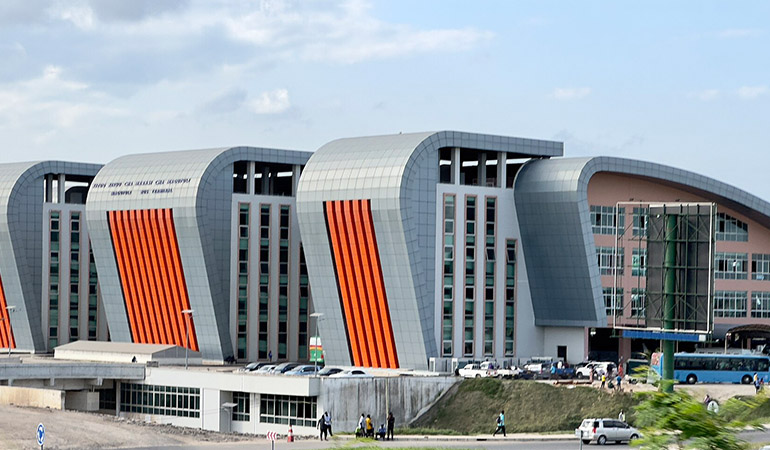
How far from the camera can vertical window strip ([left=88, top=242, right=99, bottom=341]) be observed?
132000 millimetres

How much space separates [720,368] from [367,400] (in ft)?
81.2

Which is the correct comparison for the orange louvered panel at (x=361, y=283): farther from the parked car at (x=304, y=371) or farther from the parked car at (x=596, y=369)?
Result: the parked car at (x=596, y=369)

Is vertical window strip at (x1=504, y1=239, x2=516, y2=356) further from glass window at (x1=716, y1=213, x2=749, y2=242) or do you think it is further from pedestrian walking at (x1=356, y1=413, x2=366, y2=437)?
pedestrian walking at (x1=356, y1=413, x2=366, y2=437)

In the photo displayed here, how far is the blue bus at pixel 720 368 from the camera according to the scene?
298 feet

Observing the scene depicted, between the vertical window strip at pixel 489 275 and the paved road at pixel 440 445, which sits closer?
the paved road at pixel 440 445

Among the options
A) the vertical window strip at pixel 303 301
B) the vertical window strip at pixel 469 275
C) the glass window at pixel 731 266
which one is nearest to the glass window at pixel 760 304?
the glass window at pixel 731 266

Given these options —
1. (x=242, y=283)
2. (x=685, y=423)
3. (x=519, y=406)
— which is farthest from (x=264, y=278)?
(x=685, y=423)

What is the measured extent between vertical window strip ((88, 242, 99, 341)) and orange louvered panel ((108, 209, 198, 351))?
38.4ft

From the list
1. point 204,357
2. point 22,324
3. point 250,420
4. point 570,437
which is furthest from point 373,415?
point 22,324

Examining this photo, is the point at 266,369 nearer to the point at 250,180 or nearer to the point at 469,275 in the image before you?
the point at 469,275

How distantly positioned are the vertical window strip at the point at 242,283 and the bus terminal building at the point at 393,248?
135mm

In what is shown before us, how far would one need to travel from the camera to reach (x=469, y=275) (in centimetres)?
10188

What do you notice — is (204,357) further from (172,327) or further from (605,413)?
(605,413)

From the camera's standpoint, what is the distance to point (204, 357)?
115 metres
